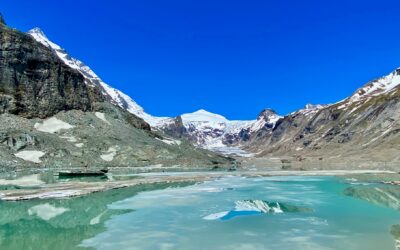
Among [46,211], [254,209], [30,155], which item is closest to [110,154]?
[30,155]

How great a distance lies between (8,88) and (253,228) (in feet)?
420

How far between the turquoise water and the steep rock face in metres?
102

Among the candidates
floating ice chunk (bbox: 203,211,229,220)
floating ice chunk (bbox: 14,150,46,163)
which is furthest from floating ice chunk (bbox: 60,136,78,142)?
floating ice chunk (bbox: 203,211,229,220)

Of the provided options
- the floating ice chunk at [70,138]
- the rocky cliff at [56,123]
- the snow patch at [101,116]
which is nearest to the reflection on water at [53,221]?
the rocky cliff at [56,123]

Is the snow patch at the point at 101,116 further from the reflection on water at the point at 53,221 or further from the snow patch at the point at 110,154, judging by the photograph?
the reflection on water at the point at 53,221

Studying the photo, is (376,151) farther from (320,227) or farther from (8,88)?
(320,227)

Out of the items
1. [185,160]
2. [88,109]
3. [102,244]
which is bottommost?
[102,244]

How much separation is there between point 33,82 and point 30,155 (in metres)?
46.3

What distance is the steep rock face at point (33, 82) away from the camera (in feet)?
433

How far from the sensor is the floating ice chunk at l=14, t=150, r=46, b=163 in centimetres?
10135

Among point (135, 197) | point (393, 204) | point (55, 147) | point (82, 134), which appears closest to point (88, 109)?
point (82, 134)

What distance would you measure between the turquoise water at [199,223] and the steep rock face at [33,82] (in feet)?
336

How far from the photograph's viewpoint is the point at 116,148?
4818 inches

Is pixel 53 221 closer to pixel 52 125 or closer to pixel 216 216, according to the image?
pixel 216 216
